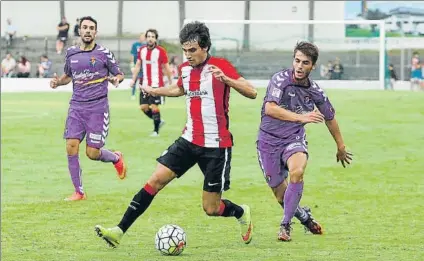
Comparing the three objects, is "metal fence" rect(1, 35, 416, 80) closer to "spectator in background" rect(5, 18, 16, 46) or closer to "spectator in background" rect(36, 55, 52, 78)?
"spectator in background" rect(36, 55, 52, 78)

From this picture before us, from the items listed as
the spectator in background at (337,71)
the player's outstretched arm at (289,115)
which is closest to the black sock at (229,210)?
the player's outstretched arm at (289,115)

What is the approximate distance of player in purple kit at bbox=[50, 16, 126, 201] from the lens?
15.4 metres

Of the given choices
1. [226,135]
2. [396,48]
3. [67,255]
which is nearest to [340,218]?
[226,135]

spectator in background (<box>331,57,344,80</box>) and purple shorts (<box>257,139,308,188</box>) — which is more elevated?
purple shorts (<box>257,139,308,188</box>)

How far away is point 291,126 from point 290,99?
36 cm

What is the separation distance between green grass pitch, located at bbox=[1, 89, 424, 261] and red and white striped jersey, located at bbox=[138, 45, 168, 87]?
3.96 ft

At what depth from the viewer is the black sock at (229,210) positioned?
454 inches

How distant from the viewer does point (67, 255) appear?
11.1 metres

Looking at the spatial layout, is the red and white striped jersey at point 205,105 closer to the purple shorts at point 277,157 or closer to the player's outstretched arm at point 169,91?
the player's outstretched arm at point 169,91

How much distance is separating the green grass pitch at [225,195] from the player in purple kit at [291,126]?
1.53ft

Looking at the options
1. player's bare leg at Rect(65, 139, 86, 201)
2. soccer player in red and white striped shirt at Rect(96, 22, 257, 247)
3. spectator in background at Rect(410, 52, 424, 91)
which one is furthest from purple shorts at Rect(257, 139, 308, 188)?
spectator in background at Rect(410, 52, 424, 91)

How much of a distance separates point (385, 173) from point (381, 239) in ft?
21.0

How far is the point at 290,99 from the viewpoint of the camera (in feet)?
38.3

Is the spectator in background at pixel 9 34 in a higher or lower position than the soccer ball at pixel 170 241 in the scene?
lower
